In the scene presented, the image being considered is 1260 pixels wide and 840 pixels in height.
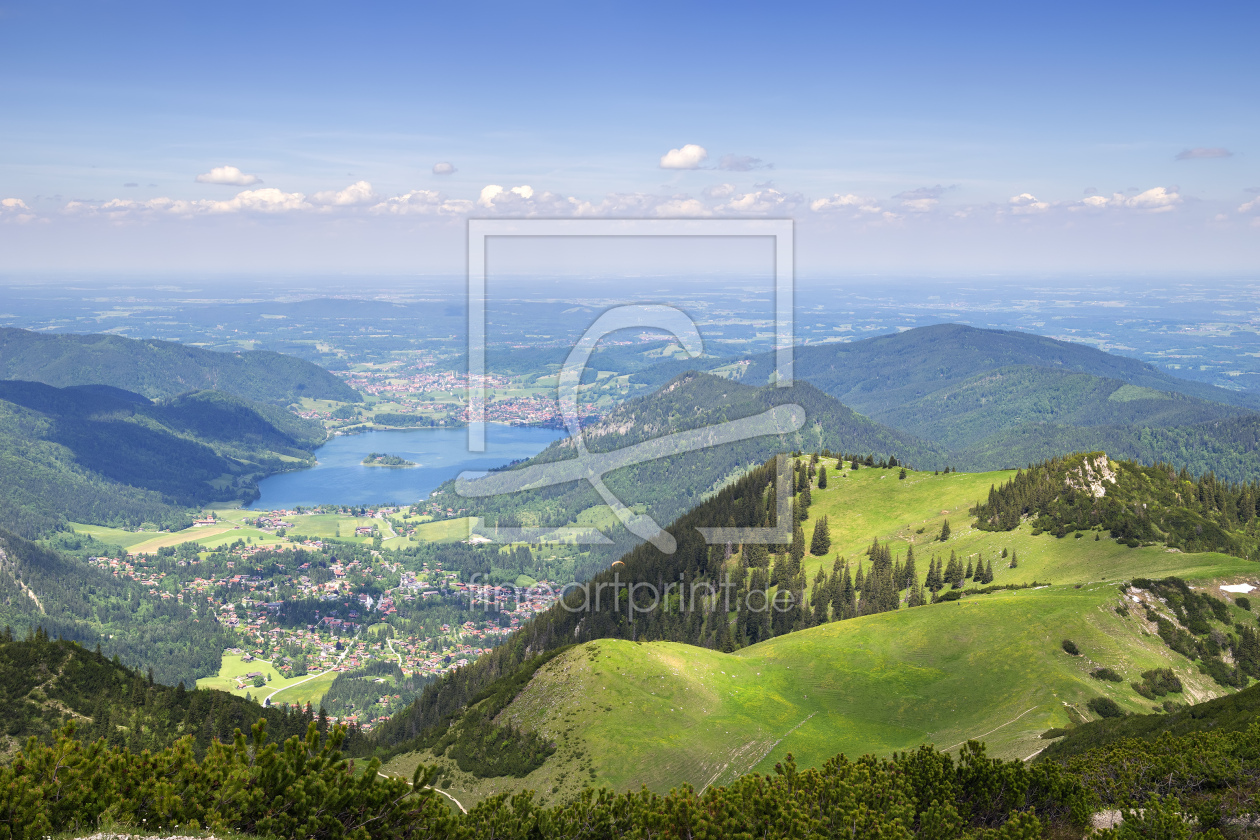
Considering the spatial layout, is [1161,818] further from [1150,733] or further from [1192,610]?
[1192,610]

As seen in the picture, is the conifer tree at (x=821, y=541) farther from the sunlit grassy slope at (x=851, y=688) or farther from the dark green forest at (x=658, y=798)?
the dark green forest at (x=658, y=798)

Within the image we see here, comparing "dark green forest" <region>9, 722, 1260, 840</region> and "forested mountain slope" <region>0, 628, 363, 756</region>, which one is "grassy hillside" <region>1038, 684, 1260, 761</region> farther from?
"forested mountain slope" <region>0, 628, 363, 756</region>

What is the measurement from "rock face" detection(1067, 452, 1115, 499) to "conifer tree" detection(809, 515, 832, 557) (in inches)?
1644

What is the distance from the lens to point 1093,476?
5089 inches

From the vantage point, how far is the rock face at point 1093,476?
126875 millimetres

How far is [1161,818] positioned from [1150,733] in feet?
95.9

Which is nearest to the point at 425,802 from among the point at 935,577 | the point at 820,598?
the point at 820,598

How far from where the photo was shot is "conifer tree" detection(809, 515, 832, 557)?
14541 centimetres

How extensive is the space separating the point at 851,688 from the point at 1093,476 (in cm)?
7645

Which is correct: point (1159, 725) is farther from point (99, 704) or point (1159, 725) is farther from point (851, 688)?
point (99, 704)

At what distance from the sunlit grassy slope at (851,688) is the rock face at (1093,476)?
27.4 m

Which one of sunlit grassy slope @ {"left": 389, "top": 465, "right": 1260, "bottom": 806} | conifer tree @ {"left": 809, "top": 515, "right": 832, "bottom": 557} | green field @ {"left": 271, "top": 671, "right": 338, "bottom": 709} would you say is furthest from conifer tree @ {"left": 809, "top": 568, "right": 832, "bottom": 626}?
green field @ {"left": 271, "top": 671, "right": 338, "bottom": 709}

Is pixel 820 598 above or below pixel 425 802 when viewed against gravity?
below

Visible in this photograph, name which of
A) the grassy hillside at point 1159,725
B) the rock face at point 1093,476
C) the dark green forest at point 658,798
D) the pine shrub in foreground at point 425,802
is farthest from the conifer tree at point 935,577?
the pine shrub in foreground at point 425,802
